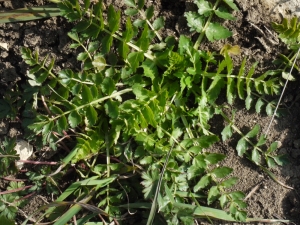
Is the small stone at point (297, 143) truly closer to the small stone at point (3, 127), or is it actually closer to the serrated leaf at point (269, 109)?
the serrated leaf at point (269, 109)

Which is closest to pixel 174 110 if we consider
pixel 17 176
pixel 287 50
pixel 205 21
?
pixel 205 21

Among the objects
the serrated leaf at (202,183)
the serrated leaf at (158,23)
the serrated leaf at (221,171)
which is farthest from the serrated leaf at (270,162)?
the serrated leaf at (158,23)

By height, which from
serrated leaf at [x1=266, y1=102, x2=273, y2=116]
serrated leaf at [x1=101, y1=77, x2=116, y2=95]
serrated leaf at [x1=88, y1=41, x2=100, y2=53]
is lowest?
serrated leaf at [x1=266, y1=102, x2=273, y2=116]

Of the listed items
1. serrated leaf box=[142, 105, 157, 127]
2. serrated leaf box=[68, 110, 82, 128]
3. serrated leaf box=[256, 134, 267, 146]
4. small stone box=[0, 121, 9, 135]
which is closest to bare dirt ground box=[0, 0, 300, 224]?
small stone box=[0, 121, 9, 135]

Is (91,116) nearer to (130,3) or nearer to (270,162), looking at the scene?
(130,3)

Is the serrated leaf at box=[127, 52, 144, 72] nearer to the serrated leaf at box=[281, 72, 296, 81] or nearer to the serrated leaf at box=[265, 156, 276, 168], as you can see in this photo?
the serrated leaf at box=[281, 72, 296, 81]

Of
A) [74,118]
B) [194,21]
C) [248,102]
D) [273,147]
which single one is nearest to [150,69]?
[194,21]

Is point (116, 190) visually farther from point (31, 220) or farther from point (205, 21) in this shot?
point (205, 21)
